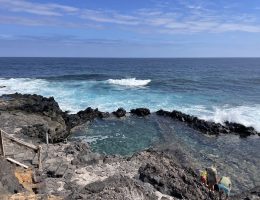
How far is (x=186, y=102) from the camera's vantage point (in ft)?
136

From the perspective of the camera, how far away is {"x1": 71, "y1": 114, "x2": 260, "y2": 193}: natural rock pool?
20641 millimetres

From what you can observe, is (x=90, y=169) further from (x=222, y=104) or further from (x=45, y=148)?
(x=222, y=104)

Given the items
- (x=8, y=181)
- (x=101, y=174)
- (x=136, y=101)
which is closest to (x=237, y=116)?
(x=136, y=101)

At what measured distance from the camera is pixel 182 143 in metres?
25.2

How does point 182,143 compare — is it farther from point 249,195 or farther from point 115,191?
point 115,191

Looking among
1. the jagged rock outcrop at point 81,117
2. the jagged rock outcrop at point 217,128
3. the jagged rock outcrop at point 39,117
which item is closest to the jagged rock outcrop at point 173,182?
the jagged rock outcrop at point 39,117

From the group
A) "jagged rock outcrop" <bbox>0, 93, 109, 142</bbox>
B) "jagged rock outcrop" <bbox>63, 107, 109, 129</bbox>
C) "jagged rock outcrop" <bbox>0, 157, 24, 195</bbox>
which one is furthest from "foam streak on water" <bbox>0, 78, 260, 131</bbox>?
"jagged rock outcrop" <bbox>0, 157, 24, 195</bbox>

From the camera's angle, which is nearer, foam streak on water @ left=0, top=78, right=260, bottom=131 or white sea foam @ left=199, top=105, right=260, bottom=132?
white sea foam @ left=199, top=105, right=260, bottom=132

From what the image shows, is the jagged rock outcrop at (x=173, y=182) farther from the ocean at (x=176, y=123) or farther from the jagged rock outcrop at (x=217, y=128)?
the jagged rock outcrop at (x=217, y=128)

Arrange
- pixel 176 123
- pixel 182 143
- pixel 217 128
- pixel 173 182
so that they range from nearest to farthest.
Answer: pixel 173 182 < pixel 182 143 < pixel 217 128 < pixel 176 123

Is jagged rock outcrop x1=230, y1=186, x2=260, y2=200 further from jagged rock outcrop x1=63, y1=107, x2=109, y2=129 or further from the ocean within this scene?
jagged rock outcrop x1=63, y1=107, x2=109, y2=129

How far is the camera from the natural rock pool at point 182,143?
67.7 feet

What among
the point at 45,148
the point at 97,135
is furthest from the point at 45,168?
the point at 97,135

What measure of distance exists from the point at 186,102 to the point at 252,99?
8978 millimetres
